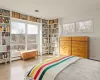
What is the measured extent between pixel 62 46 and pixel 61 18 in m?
1.62

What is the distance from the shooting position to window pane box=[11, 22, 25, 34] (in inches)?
186

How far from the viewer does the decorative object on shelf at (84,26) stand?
4.45 m

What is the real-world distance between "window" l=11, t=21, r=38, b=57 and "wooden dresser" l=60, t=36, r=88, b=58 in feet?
5.58

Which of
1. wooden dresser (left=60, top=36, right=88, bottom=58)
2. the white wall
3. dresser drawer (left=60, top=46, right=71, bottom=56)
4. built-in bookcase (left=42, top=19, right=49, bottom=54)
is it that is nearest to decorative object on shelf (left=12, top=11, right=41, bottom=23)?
built-in bookcase (left=42, top=19, right=49, bottom=54)

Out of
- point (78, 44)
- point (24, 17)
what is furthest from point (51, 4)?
point (78, 44)

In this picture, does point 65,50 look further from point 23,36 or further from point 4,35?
point 4,35

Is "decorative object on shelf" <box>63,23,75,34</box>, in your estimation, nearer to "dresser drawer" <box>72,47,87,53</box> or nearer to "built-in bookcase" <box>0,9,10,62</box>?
"dresser drawer" <box>72,47,87,53</box>

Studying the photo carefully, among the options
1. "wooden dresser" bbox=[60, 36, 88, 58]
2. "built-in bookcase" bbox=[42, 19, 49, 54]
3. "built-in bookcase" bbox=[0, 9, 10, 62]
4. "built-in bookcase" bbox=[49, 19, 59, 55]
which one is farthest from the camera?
"built-in bookcase" bbox=[42, 19, 49, 54]

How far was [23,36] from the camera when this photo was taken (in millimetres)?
5188

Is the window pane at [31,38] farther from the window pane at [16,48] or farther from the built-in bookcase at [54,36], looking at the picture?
the built-in bookcase at [54,36]

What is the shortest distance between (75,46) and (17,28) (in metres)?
2.98

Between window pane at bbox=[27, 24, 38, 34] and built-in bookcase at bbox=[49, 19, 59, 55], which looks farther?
built-in bookcase at bbox=[49, 19, 59, 55]

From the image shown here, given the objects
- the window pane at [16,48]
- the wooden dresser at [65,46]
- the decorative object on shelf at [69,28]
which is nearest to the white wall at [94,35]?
the decorative object on shelf at [69,28]

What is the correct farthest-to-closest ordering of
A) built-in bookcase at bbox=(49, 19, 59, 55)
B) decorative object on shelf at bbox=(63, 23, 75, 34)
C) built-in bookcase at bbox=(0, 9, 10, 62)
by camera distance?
1. built-in bookcase at bbox=(49, 19, 59, 55)
2. decorative object on shelf at bbox=(63, 23, 75, 34)
3. built-in bookcase at bbox=(0, 9, 10, 62)
